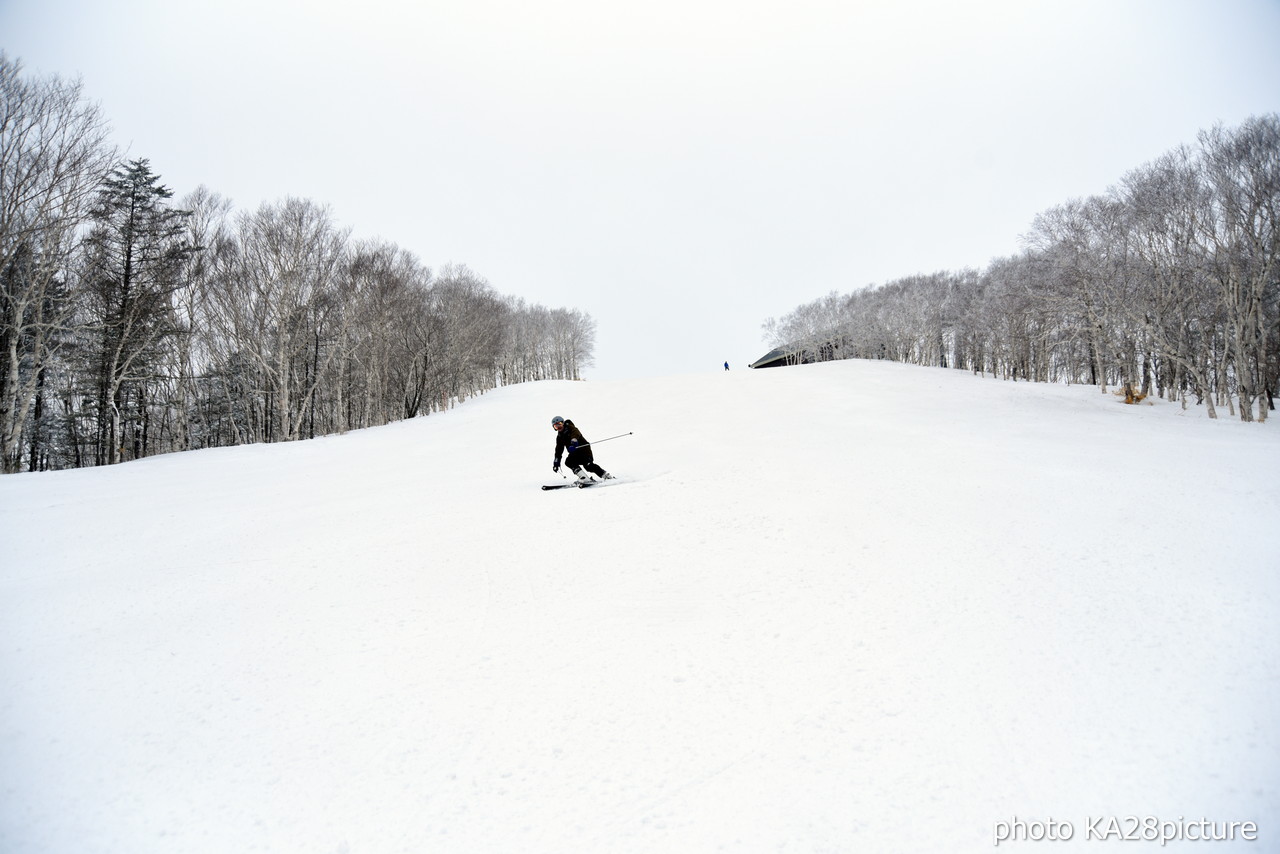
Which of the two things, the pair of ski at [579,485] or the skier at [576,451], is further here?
the skier at [576,451]

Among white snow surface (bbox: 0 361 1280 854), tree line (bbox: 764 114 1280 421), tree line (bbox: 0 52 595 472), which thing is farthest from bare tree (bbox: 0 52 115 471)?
tree line (bbox: 764 114 1280 421)

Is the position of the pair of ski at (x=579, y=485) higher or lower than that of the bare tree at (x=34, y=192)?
lower

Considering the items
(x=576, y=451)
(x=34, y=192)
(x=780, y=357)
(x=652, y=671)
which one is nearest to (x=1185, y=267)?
(x=576, y=451)

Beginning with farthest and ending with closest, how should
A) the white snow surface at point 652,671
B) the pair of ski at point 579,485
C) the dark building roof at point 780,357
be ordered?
the dark building roof at point 780,357 < the pair of ski at point 579,485 < the white snow surface at point 652,671

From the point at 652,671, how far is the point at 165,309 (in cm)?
2609

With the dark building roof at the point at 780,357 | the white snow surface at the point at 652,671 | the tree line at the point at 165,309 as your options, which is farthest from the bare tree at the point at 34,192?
the dark building roof at the point at 780,357

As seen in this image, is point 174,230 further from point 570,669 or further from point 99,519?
point 570,669

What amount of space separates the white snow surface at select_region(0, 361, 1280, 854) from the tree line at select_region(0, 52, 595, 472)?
547 inches

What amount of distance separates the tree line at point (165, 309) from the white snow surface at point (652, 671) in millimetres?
13902

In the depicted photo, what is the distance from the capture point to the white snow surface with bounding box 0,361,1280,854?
2.52 m

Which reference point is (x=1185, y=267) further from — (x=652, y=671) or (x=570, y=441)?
(x=652, y=671)

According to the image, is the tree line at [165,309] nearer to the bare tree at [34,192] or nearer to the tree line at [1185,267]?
the bare tree at [34,192]

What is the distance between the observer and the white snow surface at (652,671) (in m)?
2.52

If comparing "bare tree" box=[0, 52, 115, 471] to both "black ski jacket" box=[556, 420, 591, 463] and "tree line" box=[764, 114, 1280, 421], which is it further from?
Result: "tree line" box=[764, 114, 1280, 421]
